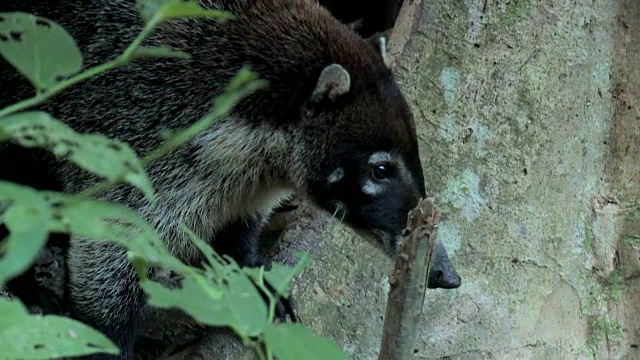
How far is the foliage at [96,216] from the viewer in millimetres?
891

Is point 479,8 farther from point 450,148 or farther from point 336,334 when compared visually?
point 336,334

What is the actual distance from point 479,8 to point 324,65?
0.79 metres

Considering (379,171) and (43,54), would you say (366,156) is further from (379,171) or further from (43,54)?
(43,54)

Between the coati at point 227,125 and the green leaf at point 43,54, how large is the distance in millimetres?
1879

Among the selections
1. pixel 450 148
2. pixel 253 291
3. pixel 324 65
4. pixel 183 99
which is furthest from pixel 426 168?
pixel 253 291

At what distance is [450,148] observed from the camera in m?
3.38

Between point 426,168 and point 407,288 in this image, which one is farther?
point 426,168

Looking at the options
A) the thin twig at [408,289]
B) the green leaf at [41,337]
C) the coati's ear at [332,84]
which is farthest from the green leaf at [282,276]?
the coati's ear at [332,84]

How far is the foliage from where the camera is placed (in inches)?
35.1

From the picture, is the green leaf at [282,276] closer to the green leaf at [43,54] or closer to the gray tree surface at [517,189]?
the green leaf at [43,54]

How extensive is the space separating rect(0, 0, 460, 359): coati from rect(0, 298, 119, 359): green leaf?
1.93 metres

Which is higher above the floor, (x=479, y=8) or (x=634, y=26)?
(x=479, y=8)

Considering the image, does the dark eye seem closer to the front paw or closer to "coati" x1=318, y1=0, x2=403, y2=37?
the front paw

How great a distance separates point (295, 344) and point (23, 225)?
40 centimetres
